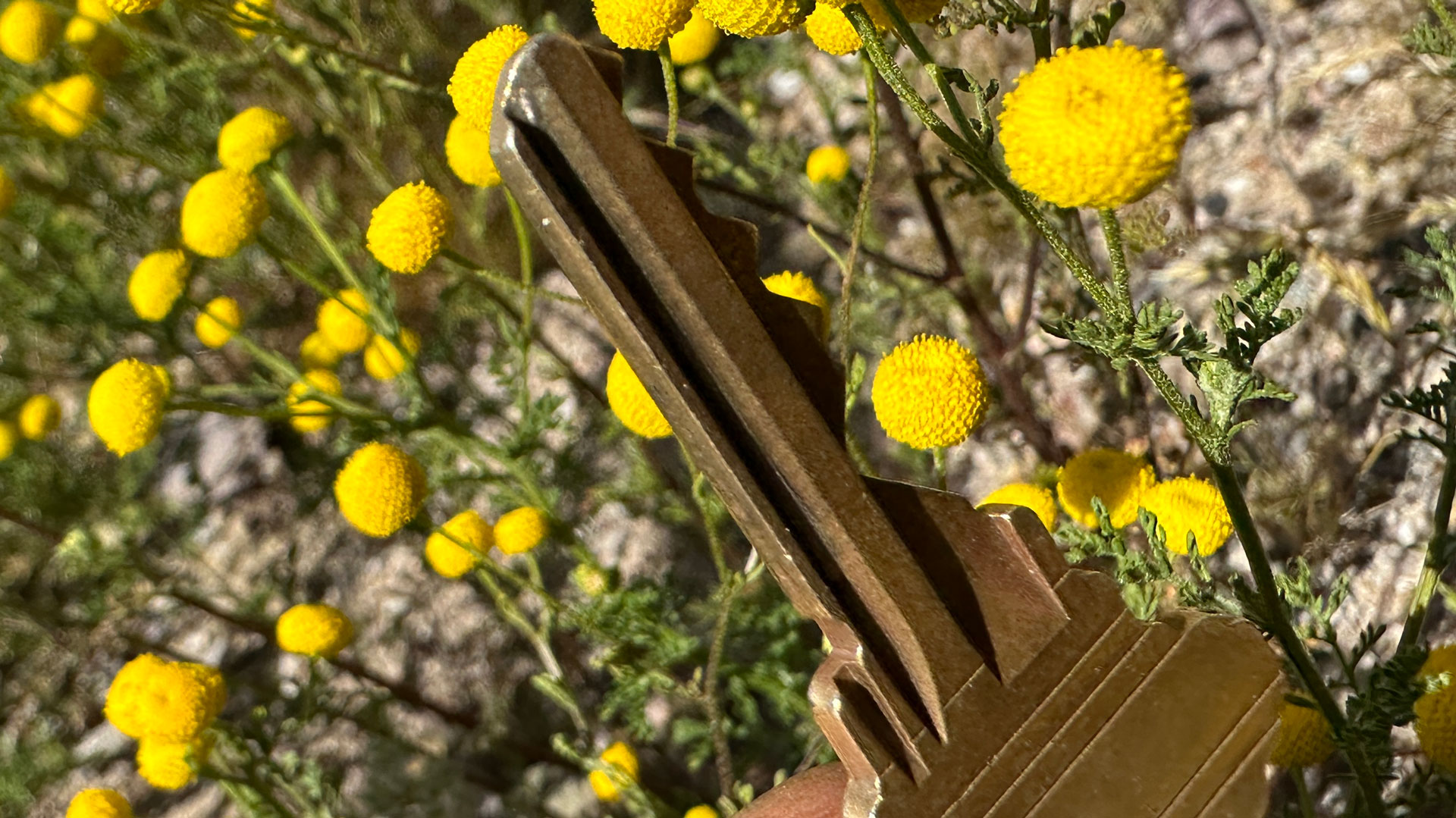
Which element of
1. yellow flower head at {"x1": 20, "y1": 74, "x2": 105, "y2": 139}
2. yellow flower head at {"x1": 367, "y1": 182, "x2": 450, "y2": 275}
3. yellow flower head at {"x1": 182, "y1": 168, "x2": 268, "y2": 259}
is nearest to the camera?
yellow flower head at {"x1": 367, "y1": 182, "x2": 450, "y2": 275}

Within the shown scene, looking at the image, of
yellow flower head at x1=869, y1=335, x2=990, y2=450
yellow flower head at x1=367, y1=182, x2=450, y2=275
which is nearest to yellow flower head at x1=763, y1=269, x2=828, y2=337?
yellow flower head at x1=869, y1=335, x2=990, y2=450

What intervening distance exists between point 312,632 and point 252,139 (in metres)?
1.07

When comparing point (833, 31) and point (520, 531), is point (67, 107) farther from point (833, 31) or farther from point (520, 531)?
point (833, 31)

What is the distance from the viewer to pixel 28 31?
298cm

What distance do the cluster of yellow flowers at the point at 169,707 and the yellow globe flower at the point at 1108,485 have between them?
65.7 inches

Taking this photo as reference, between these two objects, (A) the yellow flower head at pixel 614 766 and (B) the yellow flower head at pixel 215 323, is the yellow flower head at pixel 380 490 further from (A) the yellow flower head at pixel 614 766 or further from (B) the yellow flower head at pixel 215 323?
(B) the yellow flower head at pixel 215 323

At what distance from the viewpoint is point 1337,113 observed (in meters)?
2.67

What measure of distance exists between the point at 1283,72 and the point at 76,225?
3.63 metres

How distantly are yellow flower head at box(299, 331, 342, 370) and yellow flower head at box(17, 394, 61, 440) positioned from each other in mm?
769

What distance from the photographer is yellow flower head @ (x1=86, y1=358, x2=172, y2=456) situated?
2363 mm

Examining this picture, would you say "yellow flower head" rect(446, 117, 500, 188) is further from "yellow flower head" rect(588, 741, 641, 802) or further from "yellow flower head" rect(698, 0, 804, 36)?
"yellow flower head" rect(588, 741, 641, 802)

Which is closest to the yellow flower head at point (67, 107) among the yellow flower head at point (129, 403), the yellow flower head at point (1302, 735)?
the yellow flower head at point (129, 403)

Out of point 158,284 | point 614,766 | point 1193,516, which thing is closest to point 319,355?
point 158,284

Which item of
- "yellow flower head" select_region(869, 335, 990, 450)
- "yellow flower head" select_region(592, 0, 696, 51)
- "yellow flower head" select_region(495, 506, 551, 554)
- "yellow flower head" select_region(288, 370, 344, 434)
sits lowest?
"yellow flower head" select_region(495, 506, 551, 554)
